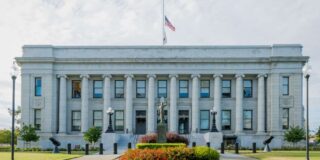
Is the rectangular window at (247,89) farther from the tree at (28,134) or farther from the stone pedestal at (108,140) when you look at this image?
the tree at (28,134)

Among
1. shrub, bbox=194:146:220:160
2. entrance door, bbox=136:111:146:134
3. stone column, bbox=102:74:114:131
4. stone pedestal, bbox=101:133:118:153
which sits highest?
stone column, bbox=102:74:114:131

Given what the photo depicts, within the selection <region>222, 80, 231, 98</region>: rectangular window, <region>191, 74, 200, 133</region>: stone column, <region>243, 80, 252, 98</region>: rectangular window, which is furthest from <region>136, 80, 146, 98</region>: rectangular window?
<region>243, 80, 252, 98</region>: rectangular window

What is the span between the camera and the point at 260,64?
199 feet

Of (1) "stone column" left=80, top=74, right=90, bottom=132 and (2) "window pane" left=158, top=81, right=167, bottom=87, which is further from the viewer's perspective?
(2) "window pane" left=158, top=81, right=167, bottom=87

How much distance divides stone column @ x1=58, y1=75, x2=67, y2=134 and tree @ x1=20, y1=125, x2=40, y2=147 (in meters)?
4.75

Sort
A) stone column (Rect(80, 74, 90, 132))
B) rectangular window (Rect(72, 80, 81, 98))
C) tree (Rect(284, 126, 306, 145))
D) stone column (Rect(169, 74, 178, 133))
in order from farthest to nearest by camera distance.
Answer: rectangular window (Rect(72, 80, 81, 98)) < stone column (Rect(80, 74, 90, 132)) < stone column (Rect(169, 74, 178, 133)) < tree (Rect(284, 126, 306, 145))

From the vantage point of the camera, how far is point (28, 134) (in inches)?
2175

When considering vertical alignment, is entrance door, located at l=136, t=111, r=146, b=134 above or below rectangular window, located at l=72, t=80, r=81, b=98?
below

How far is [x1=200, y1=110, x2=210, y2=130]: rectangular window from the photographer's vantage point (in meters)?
62.0

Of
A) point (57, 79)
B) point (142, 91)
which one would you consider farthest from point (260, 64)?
point (57, 79)

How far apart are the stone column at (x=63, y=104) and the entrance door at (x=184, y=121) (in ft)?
46.6

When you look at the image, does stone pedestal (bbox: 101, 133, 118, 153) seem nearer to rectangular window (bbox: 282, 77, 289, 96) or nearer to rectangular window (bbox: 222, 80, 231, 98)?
rectangular window (bbox: 222, 80, 231, 98)

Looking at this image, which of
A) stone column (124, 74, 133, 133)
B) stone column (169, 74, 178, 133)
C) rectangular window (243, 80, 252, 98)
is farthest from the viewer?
rectangular window (243, 80, 252, 98)

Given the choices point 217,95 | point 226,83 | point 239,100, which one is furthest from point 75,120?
point 239,100
